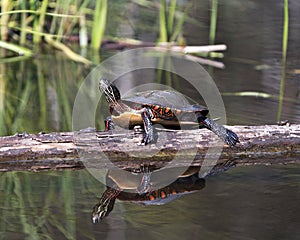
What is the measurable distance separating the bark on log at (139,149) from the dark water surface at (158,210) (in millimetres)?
80

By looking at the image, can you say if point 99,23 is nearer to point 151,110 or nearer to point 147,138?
point 151,110

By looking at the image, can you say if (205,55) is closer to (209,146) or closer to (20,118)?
(20,118)

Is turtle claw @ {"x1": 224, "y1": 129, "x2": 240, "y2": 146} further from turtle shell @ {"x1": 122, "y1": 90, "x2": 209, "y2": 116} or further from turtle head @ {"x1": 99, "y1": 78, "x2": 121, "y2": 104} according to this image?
turtle head @ {"x1": 99, "y1": 78, "x2": 121, "y2": 104}

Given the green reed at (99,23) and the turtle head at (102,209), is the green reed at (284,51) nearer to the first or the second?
the green reed at (99,23)

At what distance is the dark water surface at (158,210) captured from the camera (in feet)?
6.27

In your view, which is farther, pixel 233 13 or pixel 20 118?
pixel 233 13

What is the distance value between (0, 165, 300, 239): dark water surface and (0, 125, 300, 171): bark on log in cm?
8

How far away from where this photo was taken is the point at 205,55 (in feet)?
18.3

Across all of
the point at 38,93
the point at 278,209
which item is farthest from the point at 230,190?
the point at 38,93

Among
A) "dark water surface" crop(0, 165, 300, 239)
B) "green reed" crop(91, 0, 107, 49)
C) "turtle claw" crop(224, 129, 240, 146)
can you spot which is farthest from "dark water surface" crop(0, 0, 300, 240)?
"green reed" crop(91, 0, 107, 49)

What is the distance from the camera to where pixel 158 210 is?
2115 millimetres

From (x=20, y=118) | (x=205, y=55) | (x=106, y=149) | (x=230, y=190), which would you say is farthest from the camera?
(x=205, y=55)

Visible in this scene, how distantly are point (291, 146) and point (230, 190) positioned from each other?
18.1 inches

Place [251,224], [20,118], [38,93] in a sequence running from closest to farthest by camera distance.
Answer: [251,224] < [20,118] < [38,93]
